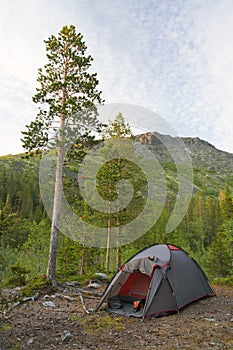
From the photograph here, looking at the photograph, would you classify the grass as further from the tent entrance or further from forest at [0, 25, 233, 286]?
forest at [0, 25, 233, 286]

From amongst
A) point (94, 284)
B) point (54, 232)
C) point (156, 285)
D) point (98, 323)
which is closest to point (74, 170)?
point (54, 232)

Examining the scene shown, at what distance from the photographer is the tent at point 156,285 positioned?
820 cm

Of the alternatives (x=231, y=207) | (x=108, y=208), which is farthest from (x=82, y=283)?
(x=231, y=207)

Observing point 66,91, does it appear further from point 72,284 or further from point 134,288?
point 134,288

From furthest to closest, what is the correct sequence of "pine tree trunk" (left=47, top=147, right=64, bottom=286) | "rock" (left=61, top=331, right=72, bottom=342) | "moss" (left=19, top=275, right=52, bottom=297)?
"pine tree trunk" (left=47, top=147, right=64, bottom=286) → "moss" (left=19, top=275, right=52, bottom=297) → "rock" (left=61, top=331, right=72, bottom=342)

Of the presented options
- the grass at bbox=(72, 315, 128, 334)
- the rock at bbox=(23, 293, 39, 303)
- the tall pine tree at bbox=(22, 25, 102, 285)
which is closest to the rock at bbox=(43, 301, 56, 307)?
the rock at bbox=(23, 293, 39, 303)

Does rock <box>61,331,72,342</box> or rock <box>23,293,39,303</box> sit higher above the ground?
rock <box>61,331,72,342</box>

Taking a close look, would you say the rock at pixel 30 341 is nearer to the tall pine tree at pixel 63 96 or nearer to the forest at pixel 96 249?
the forest at pixel 96 249

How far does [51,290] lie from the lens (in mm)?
11578

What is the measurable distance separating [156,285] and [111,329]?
197cm

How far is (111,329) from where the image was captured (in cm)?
695

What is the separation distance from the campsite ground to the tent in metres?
0.37

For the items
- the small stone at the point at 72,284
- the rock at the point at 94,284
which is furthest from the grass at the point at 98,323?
the small stone at the point at 72,284

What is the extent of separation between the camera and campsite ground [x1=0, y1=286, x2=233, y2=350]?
5781 mm
